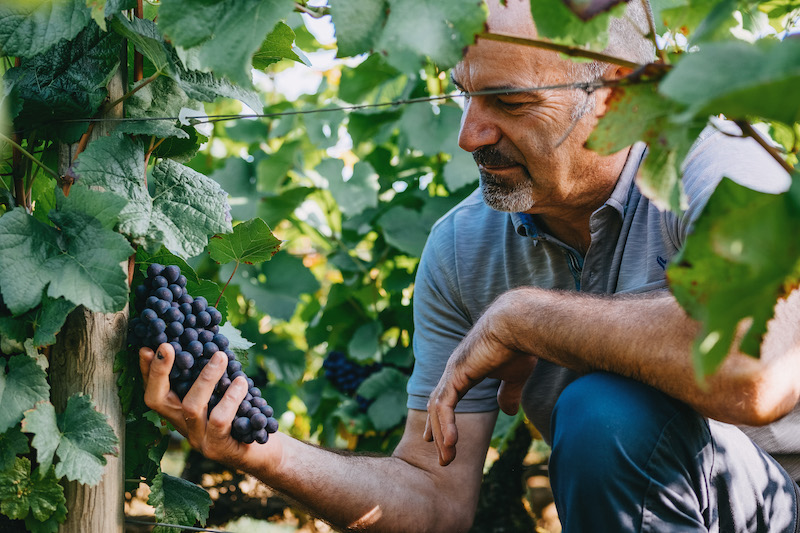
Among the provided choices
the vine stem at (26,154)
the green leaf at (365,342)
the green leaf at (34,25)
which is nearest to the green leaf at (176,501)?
the vine stem at (26,154)

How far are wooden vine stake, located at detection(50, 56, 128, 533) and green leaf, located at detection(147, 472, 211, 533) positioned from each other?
0.25ft

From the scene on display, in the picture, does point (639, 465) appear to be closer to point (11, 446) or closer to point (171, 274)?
point (171, 274)

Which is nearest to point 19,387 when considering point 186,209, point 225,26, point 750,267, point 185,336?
point 185,336

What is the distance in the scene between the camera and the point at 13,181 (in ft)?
4.22

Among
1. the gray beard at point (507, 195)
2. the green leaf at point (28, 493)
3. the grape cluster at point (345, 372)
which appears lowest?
the grape cluster at point (345, 372)

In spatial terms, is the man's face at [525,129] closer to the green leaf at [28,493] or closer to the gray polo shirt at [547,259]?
the gray polo shirt at [547,259]

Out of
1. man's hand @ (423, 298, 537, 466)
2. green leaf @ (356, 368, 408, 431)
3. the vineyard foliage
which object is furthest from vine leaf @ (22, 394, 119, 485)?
green leaf @ (356, 368, 408, 431)

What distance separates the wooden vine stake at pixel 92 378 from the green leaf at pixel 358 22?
A: 0.59 m

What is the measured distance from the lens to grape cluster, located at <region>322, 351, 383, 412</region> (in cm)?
270

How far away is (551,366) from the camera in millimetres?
1728

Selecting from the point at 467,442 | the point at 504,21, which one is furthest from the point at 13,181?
the point at 467,442

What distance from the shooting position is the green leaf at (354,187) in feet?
8.77

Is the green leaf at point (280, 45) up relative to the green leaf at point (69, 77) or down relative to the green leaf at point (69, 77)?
up

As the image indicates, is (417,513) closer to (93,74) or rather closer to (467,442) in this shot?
(467,442)
